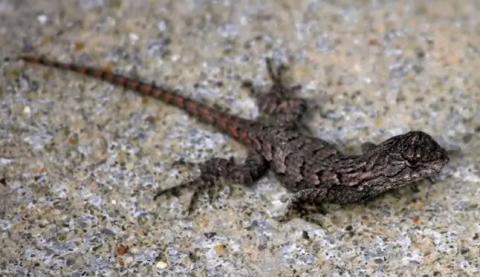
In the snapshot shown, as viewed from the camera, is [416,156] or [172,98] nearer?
[416,156]

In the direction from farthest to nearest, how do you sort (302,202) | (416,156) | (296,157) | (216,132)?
(216,132)
(296,157)
(302,202)
(416,156)

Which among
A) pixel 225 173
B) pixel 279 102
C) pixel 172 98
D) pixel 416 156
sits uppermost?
pixel 416 156

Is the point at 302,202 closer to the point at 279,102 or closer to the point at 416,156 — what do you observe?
the point at 416,156

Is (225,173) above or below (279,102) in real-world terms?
below

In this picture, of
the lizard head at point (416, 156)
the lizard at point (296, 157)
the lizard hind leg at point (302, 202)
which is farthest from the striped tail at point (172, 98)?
the lizard head at point (416, 156)

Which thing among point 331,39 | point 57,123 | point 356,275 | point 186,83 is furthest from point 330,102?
point 57,123

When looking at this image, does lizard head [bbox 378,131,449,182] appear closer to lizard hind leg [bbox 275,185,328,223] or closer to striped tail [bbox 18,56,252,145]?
lizard hind leg [bbox 275,185,328,223]

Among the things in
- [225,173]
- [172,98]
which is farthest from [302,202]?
[172,98]

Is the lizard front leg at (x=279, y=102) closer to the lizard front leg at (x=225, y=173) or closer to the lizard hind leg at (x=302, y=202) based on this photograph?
the lizard front leg at (x=225, y=173)

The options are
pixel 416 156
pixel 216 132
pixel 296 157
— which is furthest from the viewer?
pixel 216 132
